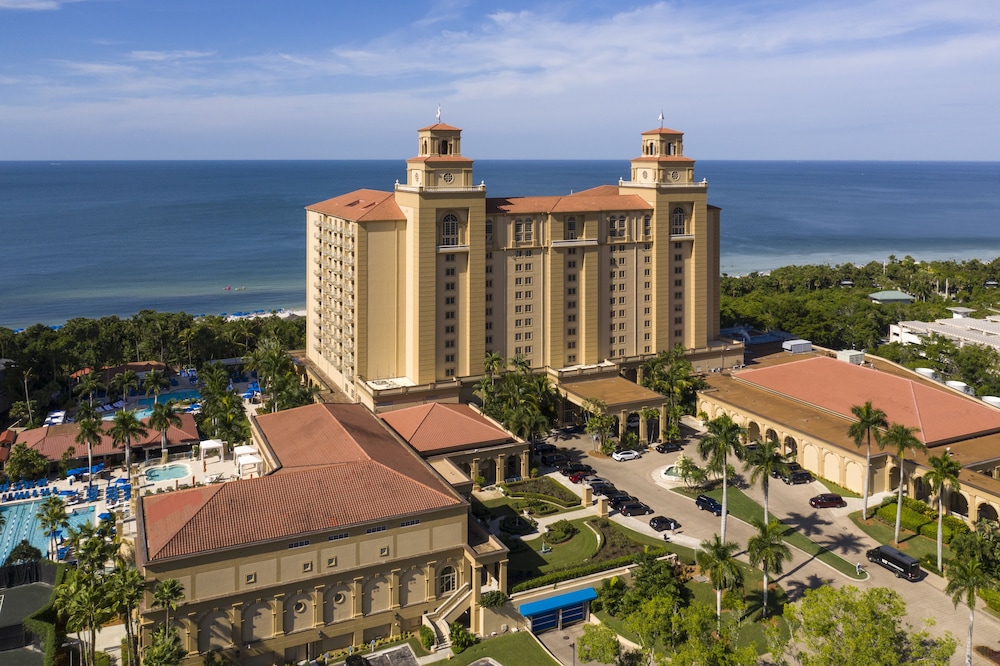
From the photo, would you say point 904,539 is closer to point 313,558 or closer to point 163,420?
→ point 313,558

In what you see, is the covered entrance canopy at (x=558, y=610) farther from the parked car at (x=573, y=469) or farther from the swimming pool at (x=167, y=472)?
the swimming pool at (x=167, y=472)

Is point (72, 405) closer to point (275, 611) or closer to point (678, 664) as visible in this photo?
point (275, 611)

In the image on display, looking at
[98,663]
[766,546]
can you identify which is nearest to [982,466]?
[766,546]

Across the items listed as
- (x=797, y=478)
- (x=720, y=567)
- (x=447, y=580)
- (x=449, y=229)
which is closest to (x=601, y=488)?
(x=797, y=478)

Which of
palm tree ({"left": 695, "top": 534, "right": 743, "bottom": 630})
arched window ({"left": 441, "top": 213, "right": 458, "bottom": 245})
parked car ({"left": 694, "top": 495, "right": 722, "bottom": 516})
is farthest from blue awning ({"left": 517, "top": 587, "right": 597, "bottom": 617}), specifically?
A: arched window ({"left": 441, "top": 213, "right": 458, "bottom": 245})

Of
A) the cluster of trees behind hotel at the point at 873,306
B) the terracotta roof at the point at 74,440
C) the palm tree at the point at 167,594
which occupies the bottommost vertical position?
the terracotta roof at the point at 74,440

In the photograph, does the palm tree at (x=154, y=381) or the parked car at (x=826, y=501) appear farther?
the palm tree at (x=154, y=381)

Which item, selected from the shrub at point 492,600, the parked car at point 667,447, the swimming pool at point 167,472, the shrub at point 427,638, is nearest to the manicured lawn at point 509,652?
the shrub at point 427,638
